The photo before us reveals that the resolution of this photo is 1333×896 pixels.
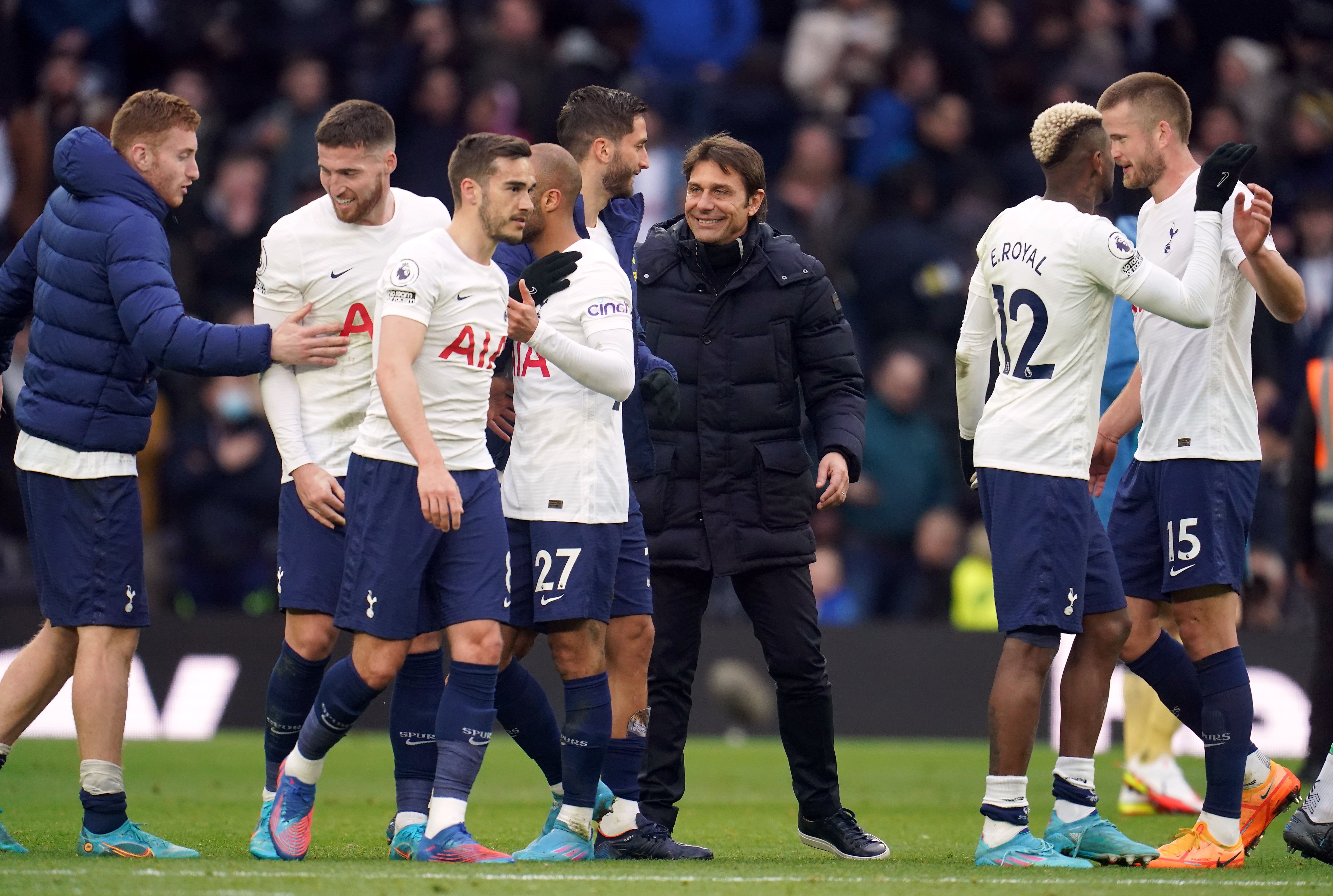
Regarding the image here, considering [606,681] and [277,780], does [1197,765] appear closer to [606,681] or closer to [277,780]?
[606,681]

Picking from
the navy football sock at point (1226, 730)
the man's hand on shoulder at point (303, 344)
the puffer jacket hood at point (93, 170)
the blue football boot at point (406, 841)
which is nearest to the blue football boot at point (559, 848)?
the blue football boot at point (406, 841)

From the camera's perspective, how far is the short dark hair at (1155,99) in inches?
243

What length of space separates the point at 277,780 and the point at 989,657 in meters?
6.20

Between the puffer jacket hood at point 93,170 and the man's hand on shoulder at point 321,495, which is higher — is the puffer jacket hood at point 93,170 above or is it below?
above

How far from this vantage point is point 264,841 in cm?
577

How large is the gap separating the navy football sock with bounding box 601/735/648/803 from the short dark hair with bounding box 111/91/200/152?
2.57 metres

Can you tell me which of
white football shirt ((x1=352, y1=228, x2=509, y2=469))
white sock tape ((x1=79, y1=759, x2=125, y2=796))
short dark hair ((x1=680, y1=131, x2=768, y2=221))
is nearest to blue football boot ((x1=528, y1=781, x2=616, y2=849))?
white football shirt ((x1=352, y1=228, x2=509, y2=469))

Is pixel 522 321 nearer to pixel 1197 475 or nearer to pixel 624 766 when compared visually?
pixel 624 766

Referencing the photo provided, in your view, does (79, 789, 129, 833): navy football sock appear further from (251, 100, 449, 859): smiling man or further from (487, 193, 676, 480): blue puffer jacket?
(487, 193, 676, 480): blue puffer jacket

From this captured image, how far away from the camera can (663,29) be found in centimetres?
1479

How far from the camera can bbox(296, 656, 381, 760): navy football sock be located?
18.3 ft

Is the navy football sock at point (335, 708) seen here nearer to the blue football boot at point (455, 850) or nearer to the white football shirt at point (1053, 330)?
the blue football boot at point (455, 850)

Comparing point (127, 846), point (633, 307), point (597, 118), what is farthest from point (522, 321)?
point (127, 846)

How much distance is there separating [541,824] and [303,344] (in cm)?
250
